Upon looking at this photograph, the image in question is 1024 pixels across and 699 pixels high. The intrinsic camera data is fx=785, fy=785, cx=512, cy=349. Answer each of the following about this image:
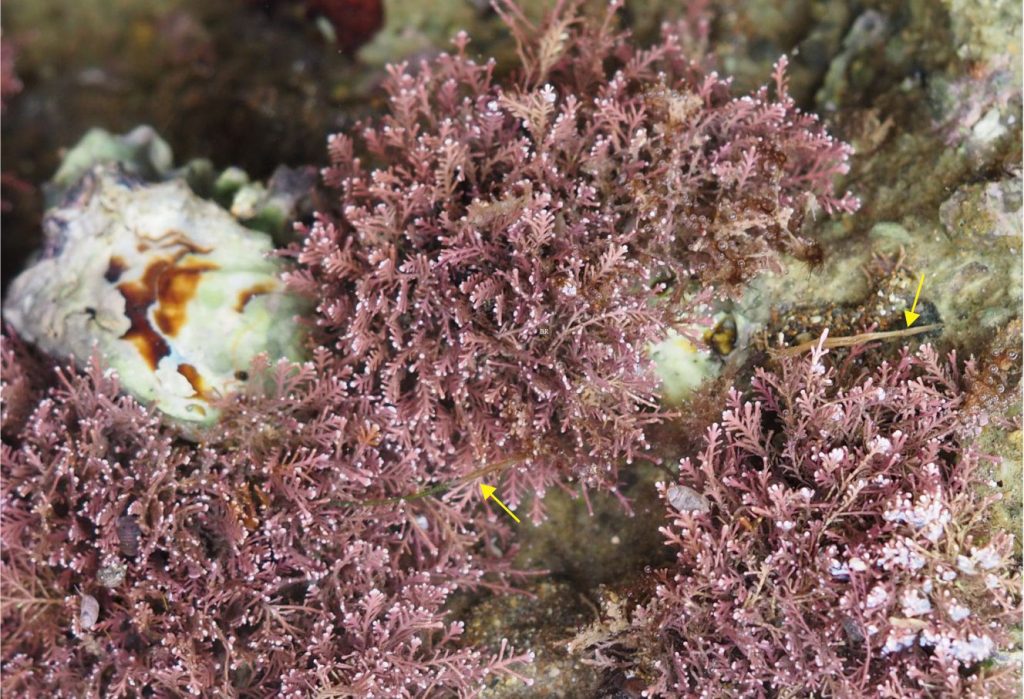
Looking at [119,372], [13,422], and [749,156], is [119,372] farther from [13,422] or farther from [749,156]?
[749,156]

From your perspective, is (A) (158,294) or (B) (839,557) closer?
(B) (839,557)

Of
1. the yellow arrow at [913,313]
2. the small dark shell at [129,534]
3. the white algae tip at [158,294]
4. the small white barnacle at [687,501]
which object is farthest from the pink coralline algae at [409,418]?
the yellow arrow at [913,313]

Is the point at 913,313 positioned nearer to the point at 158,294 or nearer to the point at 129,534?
the point at 158,294

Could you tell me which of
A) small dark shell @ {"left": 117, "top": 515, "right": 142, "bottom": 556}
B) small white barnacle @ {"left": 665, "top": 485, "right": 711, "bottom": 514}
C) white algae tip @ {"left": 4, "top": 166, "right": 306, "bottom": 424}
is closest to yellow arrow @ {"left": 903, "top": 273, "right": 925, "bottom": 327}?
small white barnacle @ {"left": 665, "top": 485, "right": 711, "bottom": 514}

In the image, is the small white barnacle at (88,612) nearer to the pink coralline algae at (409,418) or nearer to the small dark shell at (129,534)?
the pink coralline algae at (409,418)

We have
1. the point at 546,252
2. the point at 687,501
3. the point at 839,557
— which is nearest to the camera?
the point at 839,557

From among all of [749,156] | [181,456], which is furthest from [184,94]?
[749,156]

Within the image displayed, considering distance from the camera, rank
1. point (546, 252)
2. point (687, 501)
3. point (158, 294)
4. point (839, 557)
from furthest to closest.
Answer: point (158, 294) → point (546, 252) → point (687, 501) → point (839, 557)

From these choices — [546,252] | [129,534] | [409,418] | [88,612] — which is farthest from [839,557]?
[88,612]
